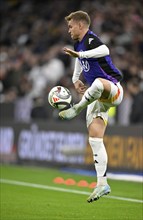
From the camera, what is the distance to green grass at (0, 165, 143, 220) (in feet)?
34.8

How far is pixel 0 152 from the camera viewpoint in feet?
70.0

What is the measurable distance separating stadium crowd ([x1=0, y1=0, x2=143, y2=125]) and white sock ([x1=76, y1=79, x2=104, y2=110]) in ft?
22.8

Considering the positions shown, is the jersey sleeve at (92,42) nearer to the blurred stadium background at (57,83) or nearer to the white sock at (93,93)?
the white sock at (93,93)

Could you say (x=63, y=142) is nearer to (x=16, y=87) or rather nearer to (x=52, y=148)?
(x=52, y=148)

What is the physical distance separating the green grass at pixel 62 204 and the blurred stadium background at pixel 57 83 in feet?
6.45

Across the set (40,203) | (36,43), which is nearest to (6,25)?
(36,43)

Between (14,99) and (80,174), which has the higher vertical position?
(14,99)

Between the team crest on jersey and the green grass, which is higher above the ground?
the team crest on jersey

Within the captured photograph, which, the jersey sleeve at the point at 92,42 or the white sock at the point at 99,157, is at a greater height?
the jersey sleeve at the point at 92,42

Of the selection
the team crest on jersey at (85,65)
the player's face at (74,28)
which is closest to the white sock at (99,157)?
the team crest on jersey at (85,65)

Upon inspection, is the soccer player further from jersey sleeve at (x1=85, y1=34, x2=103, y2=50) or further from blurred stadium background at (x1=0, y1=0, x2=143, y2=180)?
blurred stadium background at (x1=0, y1=0, x2=143, y2=180)

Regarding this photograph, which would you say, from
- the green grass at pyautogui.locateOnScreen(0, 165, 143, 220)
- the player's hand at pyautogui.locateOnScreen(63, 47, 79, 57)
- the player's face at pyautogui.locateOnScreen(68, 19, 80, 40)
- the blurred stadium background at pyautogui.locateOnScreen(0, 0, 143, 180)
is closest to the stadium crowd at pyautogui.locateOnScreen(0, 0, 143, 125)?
the blurred stadium background at pyautogui.locateOnScreen(0, 0, 143, 180)

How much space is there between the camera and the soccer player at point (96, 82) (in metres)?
10.3

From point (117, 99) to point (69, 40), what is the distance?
12.5 m
